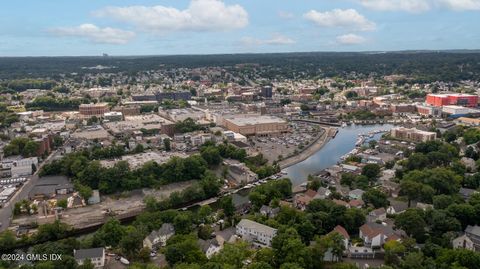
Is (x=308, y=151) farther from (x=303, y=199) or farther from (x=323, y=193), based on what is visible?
(x=303, y=199)

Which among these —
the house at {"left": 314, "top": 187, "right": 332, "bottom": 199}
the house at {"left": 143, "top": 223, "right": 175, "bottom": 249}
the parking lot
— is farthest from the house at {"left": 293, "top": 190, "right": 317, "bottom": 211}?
the parking lot

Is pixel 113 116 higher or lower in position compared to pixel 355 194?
higher

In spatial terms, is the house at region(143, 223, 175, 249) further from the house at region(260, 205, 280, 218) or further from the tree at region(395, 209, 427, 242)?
the tree at region(395, 209, 427, 242)

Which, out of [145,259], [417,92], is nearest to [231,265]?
[145,259]

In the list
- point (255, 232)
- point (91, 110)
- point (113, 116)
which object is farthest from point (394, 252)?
point (91, 110)

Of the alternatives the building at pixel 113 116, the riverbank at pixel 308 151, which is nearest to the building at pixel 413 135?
the riverbank at pixel 308 151

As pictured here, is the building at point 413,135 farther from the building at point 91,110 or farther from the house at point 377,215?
the building at point 91,110
